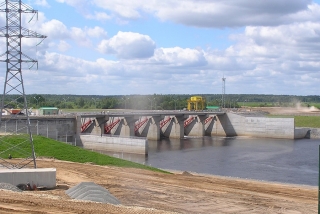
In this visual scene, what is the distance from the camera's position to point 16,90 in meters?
25.4

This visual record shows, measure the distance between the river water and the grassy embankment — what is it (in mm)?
8812

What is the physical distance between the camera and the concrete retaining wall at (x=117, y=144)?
59656mm

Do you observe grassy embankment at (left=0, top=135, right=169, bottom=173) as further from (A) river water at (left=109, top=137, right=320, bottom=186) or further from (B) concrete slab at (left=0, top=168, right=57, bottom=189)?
(B) concrete slab at (left=0, top=168, right=57, bottom=189)

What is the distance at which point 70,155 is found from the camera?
42.0 metres

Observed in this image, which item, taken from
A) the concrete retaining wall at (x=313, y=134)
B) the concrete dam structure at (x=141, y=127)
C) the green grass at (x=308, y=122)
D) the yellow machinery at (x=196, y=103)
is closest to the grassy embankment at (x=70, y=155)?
the concrete dam structure at (x=141, y=127)

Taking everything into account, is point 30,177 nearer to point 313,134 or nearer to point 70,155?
point 70,155

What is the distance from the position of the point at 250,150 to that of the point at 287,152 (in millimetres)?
5131

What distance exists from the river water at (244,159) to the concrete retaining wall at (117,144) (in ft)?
5.77

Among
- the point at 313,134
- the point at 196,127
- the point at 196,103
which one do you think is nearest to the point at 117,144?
the point at 196,127

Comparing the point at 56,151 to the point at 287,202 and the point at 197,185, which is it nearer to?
the point at 197,185

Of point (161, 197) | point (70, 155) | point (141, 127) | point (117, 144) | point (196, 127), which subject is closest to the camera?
point (161, 197)

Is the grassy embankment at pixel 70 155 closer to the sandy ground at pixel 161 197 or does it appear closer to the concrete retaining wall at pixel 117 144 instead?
the sandy ground at pixel 161 197

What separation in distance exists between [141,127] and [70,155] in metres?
44.1

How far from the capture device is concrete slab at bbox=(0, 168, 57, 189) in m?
24.5
